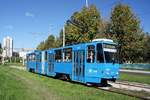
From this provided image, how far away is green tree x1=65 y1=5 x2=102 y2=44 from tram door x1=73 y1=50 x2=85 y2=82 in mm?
23733

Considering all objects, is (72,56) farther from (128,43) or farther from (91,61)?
(128,43)

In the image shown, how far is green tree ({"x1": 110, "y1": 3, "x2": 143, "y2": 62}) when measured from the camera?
54.0 metres

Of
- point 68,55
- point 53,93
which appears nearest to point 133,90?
point 53,93

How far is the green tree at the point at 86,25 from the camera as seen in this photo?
47.9 metres

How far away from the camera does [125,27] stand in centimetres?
5400

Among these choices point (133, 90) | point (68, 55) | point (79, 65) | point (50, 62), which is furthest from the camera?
point (50, 62)

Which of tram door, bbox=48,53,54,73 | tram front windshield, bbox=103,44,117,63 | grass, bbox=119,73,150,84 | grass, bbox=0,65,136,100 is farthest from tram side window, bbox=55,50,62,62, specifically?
tram front windshield, bbox=103,44,117,63

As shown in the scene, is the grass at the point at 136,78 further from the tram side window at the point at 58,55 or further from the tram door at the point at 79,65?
the tram door at the point at 79,65

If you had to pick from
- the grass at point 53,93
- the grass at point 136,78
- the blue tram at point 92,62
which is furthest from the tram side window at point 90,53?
the grass at point 136,78

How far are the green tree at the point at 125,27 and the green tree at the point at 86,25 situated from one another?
500 cm

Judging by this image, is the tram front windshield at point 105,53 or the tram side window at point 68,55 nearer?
the tram front windshield at point 105,53

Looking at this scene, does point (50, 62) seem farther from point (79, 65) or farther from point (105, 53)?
point (105, 53)

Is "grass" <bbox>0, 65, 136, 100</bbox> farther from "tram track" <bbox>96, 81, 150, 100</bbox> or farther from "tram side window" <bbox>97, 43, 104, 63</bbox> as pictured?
"tram side window" <bbox>97, 43, 104, 63</bbox>

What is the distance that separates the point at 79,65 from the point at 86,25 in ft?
83.1
